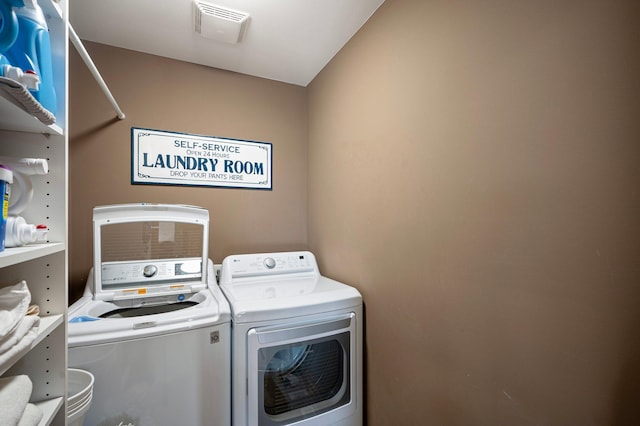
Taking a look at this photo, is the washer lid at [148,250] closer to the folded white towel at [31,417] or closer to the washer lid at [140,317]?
the washer lid at [140,317]

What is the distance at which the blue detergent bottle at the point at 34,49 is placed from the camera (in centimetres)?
68

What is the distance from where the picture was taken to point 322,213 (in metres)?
2.17

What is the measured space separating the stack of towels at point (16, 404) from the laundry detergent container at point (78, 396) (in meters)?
0.24

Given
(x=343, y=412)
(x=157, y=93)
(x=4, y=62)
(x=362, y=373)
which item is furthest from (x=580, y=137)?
(x=157, y=93)

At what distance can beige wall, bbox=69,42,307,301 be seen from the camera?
1.83m

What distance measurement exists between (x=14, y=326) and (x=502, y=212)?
52.7 inches

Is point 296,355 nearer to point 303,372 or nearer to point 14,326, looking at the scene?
point 303,372

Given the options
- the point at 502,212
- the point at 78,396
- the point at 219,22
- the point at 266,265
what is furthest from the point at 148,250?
the point at 502,212

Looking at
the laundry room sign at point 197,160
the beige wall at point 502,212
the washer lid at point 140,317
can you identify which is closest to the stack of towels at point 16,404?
the washer lid at point 140,317

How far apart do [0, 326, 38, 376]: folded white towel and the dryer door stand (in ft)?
2.58

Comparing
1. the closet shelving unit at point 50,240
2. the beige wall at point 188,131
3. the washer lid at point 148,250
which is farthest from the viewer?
the beige wall at point 188,131

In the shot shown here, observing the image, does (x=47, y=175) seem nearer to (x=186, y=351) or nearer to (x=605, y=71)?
(x=186, y=351)

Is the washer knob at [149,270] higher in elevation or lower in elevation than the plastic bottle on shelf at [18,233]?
lower

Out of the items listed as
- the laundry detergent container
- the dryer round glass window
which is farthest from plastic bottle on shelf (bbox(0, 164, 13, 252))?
the dryer round glass window
